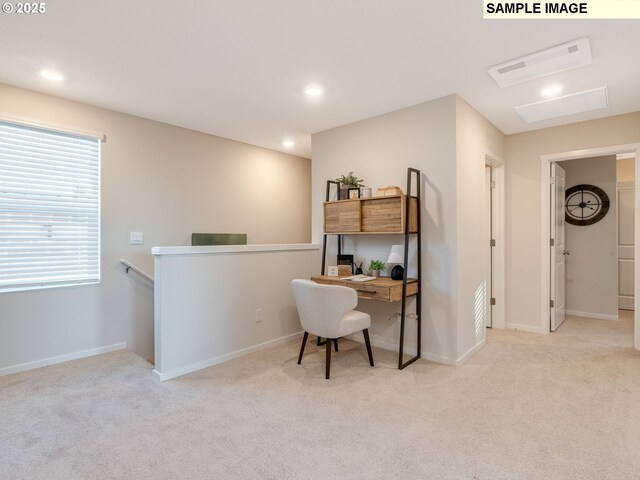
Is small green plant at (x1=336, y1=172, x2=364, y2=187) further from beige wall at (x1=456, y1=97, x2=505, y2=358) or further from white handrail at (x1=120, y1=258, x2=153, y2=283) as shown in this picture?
white handrail at (x1=120, y1=258, x2=153, y2=283)

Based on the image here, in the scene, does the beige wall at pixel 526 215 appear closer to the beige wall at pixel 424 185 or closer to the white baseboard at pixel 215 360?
the beige wall at pixel 424 185

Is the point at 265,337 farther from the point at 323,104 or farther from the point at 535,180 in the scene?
the point at 535,180

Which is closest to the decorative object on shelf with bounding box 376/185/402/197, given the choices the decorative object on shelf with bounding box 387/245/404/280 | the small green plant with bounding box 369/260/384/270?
the decorative object on shelf with bounding box 387/245/404/280

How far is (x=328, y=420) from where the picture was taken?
219 centimetres

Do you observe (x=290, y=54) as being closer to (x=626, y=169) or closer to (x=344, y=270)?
(x=344, y=270)

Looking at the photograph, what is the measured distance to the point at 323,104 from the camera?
3.38m

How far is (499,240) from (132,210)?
420 centimetres

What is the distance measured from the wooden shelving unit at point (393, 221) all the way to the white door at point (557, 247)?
1980 millimetres

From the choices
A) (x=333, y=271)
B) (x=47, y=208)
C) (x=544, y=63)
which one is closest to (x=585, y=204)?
(x=544, y=63)

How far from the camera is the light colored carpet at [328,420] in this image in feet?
5.76

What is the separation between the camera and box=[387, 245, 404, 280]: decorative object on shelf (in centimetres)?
327

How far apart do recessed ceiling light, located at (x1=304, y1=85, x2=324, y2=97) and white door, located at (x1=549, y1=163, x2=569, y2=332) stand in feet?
9.65

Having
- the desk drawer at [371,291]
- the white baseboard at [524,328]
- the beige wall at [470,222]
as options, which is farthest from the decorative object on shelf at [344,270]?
the white baseboard at [524,328]

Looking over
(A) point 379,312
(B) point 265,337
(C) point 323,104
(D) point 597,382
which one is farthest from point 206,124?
(D) point 597,382
